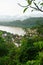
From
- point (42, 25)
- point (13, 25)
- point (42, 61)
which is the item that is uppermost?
point (42, 25)

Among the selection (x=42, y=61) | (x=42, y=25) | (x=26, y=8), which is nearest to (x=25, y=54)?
(x=42, y=61)

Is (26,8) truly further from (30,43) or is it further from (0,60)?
(0,60)

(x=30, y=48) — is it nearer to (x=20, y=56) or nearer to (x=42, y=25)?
Result: (x=20, y=56)

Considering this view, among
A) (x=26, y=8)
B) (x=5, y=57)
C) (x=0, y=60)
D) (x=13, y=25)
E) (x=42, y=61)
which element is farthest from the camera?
(x=13, y=25)

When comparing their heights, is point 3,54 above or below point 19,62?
below

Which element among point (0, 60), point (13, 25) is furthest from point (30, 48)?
point (13, 25)

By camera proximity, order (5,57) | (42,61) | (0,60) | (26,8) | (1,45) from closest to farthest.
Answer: (26,8) → (42,61) → (0,60) → (5,57) → (1,45)

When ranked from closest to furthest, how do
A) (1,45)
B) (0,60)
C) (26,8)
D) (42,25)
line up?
(26,8), (42,25), (0,60), (1,45)

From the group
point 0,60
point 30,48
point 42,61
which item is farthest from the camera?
point 0,60

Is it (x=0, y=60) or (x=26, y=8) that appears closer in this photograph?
(x=26, y=8)
